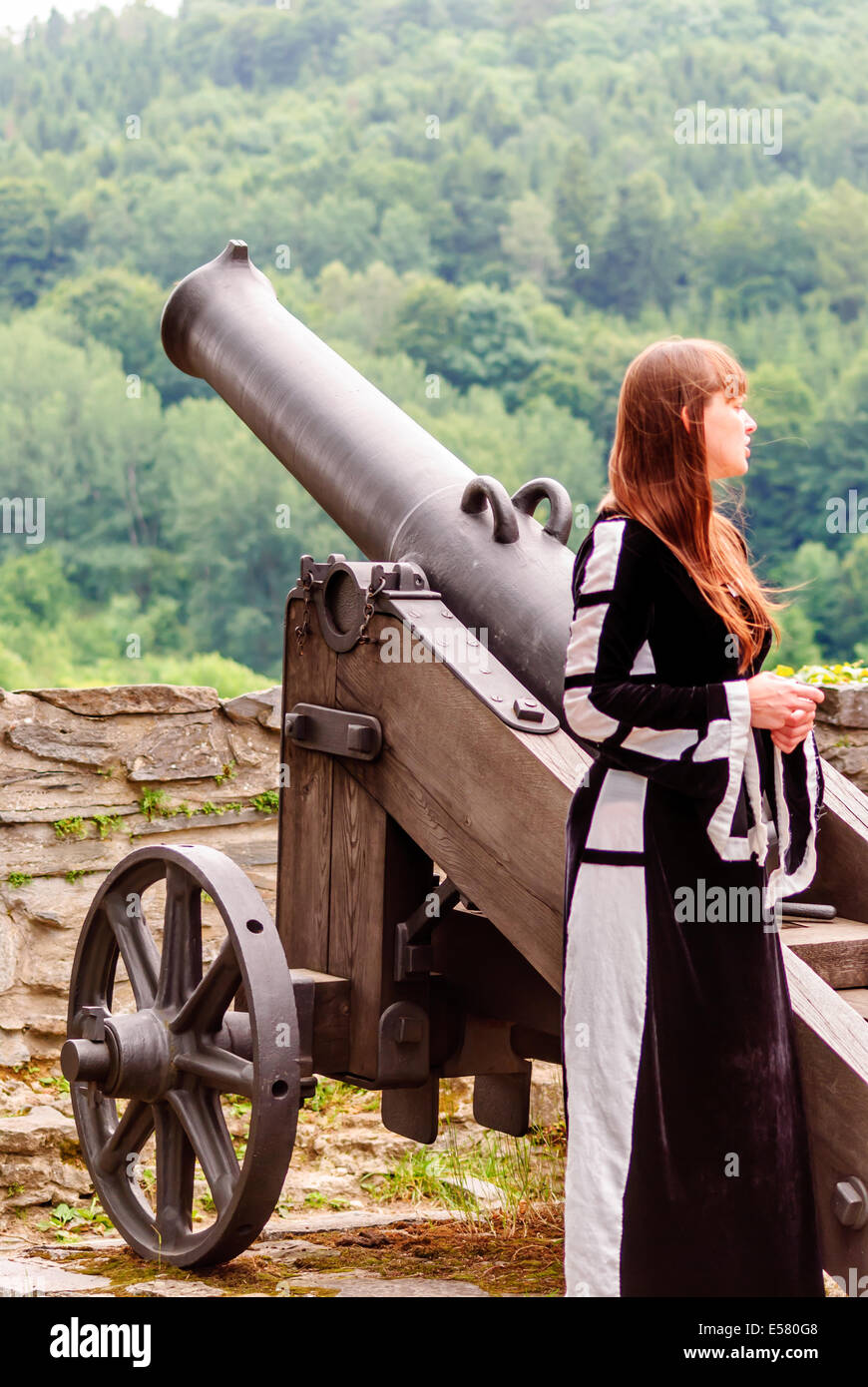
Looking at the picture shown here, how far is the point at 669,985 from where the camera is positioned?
196cm

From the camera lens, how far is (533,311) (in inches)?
1313

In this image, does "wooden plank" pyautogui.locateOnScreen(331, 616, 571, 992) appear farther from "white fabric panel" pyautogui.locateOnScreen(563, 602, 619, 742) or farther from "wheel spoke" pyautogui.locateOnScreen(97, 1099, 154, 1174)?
"wheel spoke" pyautogui.locateOnScreen(97, 1099, 154, 1174)

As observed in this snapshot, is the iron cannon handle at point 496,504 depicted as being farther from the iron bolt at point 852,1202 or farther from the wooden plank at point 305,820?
the iron bolt at point 852,1202

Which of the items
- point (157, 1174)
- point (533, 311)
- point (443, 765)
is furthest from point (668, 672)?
point (533, 311)

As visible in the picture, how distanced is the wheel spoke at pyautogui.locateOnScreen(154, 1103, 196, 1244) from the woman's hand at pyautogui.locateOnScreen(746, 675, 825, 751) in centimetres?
126

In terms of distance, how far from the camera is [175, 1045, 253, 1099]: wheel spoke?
8.14 feet

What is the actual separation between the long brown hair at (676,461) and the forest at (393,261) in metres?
20.9

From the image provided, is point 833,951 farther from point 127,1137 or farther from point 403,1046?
point 127,1137

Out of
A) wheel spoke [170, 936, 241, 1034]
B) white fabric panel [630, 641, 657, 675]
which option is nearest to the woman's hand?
white fabric panel [630, 641, 657, 675]

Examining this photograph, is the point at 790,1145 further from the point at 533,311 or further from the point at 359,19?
the point at 359,19

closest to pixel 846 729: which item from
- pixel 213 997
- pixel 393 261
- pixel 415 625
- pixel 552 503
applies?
pixel 552 503

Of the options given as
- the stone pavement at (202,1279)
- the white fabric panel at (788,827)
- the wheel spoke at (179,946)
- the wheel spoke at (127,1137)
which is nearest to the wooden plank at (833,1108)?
the white fabric panel at (788,827)

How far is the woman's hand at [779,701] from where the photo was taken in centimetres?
195

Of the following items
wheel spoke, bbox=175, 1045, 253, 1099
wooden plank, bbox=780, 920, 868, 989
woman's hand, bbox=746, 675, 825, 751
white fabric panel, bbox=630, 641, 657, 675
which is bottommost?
wheel spoke, bbox=175, 1045, 253, 1099
